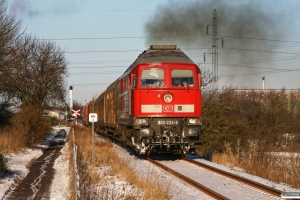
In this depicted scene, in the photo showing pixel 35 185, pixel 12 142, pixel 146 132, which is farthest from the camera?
pixel 12 142

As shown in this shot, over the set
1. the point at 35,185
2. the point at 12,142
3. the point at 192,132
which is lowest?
the point at 35,185

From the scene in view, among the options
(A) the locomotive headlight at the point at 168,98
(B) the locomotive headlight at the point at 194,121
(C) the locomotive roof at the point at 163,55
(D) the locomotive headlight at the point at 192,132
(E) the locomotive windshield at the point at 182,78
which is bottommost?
(D) the locomotive headlight at the point at 192,132

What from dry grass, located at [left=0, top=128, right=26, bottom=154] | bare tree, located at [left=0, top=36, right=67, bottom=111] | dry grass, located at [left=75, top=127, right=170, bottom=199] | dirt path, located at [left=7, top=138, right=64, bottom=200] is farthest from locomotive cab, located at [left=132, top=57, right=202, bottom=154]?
bare tree, located at [left=0, top=36, right=67, bottom=111]

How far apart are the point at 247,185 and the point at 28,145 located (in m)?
19.1

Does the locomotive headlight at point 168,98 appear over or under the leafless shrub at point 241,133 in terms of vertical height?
over

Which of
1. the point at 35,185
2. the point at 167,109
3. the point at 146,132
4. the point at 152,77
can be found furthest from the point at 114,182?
the point at 152,77

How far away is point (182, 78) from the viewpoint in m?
15.3

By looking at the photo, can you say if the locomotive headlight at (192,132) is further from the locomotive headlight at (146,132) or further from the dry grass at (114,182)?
the dry grass at (114,182)

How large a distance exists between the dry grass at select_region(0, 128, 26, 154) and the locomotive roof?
9295 mm

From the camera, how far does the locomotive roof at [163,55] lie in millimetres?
15500

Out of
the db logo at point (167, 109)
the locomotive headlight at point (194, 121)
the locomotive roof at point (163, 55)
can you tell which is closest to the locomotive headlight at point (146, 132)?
the db logo at point (167, 109)

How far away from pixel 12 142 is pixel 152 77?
1104cm

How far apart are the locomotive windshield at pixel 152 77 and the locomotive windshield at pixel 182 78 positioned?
1.47ft

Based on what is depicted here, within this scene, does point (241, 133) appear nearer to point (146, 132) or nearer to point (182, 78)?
point (182, 78)
